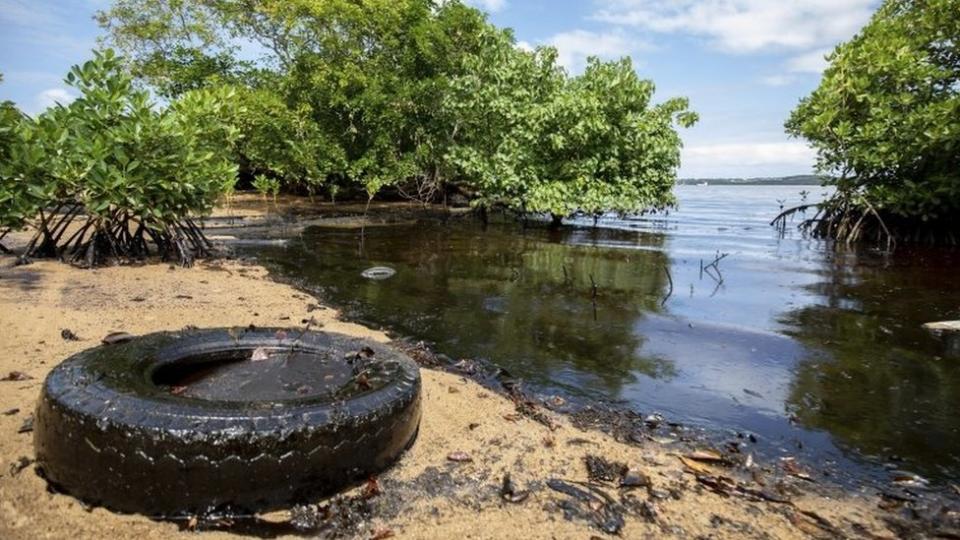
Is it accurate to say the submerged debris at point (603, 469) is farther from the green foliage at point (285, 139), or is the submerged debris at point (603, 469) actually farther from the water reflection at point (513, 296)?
the green foliage at point (285, 139)

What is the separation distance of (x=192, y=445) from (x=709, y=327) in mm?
6542

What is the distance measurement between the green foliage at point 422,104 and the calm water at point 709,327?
3340 millimetres

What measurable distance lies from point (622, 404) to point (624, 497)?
1686mm

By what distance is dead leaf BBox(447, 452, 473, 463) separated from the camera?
12.1ft

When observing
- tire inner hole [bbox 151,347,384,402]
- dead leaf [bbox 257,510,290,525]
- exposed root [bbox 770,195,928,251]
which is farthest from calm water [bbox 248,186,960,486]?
dead leaf [bbox 257,510,290,525]

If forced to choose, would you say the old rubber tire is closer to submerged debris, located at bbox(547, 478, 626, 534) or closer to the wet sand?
the wet sand

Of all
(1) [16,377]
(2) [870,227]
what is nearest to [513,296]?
(1) [16,377]

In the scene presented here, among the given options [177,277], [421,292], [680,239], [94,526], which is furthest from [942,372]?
[680,239]

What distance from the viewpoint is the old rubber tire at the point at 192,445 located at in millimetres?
→ 2842

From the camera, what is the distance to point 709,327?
306 inches

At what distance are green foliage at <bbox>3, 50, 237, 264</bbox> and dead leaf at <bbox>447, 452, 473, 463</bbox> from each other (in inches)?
278

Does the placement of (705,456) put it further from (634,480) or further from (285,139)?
(285,139)

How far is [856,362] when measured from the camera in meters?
6.38

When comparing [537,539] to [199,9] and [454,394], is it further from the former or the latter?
[199,9]
